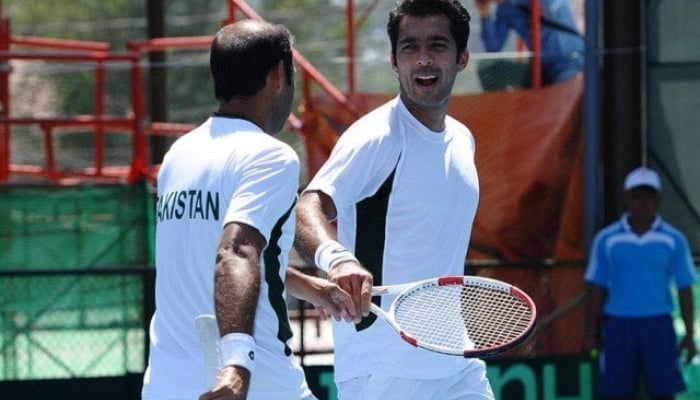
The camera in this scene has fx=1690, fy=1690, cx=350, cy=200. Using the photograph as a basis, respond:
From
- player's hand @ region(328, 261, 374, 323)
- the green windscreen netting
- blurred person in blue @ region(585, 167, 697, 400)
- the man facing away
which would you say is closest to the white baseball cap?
blurred person in blue @ region(585, 167, 697, 400)

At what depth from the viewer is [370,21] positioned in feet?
79.2

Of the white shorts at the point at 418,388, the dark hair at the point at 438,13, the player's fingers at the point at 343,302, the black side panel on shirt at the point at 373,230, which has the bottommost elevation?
the white shorts at the point at 418,388

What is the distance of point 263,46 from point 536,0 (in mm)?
6209

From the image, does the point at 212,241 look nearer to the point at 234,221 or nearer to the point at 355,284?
the point at 234,221

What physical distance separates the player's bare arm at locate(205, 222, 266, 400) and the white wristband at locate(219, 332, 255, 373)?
13mm

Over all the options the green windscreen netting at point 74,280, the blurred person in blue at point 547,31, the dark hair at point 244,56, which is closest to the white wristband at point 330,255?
the dark hair at point 244,56

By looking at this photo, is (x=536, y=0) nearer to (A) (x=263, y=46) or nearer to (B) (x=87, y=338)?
(B) (x=87, y=338)

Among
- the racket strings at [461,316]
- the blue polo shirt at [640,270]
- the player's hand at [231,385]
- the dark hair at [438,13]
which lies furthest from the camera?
the blue polo shirt at [640,270]

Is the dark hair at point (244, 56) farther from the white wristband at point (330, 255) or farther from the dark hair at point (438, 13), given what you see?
the dark hair at point (438, 13)

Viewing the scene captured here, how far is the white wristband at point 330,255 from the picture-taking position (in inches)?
200

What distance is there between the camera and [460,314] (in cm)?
570

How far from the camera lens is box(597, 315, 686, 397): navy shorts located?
955 centimetres

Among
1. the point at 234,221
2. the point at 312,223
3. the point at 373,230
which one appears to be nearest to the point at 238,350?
the point at 234,221

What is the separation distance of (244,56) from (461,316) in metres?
1.43
